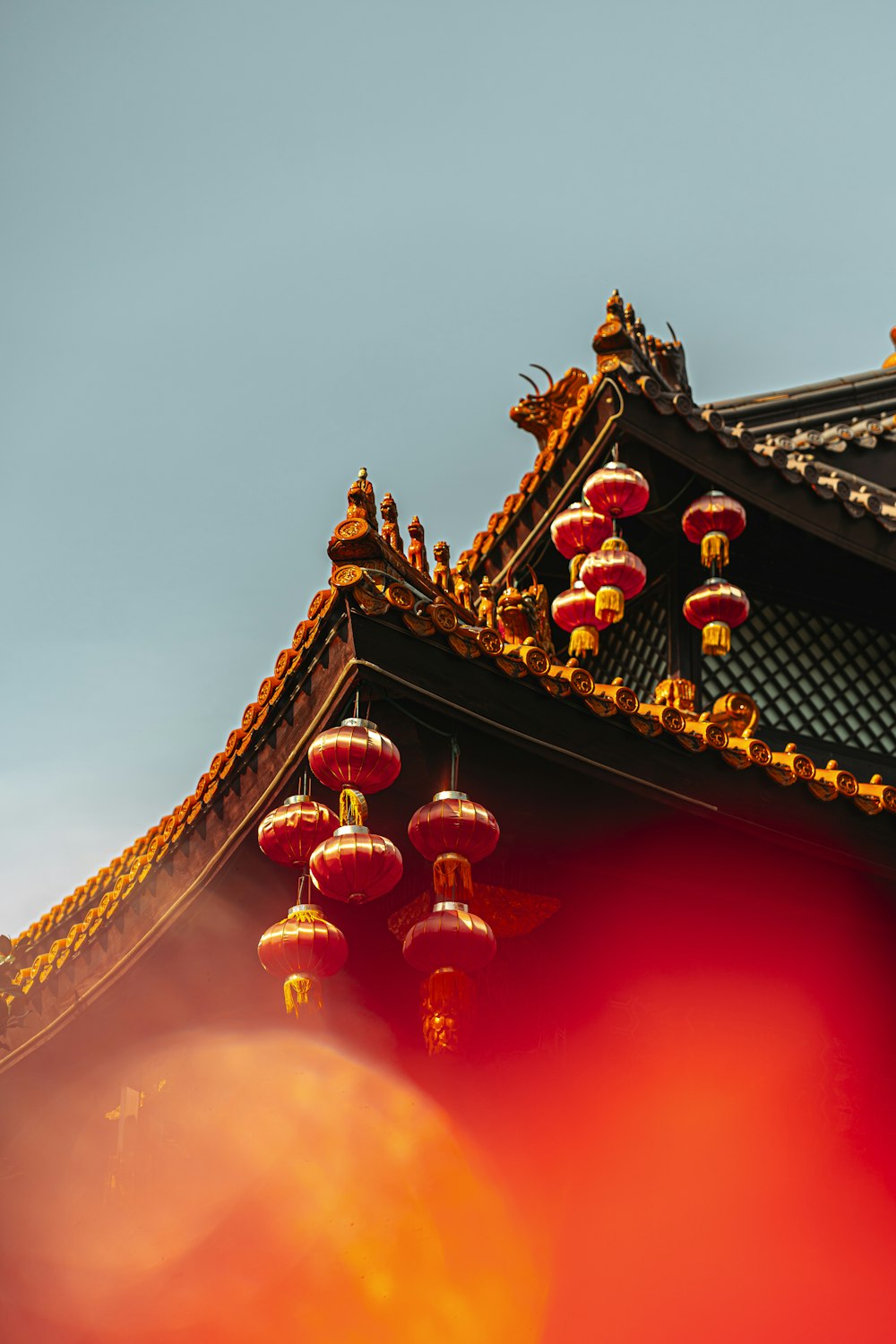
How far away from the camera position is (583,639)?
9461mm

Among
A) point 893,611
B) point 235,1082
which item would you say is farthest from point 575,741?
point 893,611

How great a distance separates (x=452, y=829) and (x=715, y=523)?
12.5ft

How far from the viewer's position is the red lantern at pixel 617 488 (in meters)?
9.17

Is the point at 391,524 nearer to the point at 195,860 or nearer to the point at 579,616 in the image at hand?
the point at 195,860

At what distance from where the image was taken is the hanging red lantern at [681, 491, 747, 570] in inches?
362

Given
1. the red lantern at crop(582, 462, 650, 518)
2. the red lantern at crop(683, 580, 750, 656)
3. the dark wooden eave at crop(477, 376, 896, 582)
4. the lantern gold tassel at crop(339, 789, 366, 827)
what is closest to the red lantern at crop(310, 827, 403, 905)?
the lantern gold tassel at crop(339, 789, 366, 827)

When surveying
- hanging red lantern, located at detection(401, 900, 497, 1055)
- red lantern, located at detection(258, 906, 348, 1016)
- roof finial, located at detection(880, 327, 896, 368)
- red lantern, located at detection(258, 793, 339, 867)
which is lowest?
red lantern, located at detection(258, 906, 348, 1016)

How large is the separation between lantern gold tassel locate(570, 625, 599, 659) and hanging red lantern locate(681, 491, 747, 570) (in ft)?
2.77

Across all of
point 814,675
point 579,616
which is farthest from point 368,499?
point 814,675

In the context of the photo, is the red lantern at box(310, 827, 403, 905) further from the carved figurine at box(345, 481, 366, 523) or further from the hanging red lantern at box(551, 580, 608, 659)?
the hanging red lantern at box(551, 580, 608, 659)

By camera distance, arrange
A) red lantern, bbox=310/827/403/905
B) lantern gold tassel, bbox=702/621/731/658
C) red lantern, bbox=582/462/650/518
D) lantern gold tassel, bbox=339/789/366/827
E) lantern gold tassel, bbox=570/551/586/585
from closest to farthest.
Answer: red lantern, bbox=310/827/403/905
lantern gold tassel, bbox=339/789/366/827
lantern gold tassel, bbox=702/621/731/658
red lantern, bbox=582/462/650/518
lantern gold tassel, bbox=570/551/586/585

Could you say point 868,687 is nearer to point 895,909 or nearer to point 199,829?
point 895,909

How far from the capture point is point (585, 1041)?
7438mm

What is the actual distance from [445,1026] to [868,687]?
483cm
